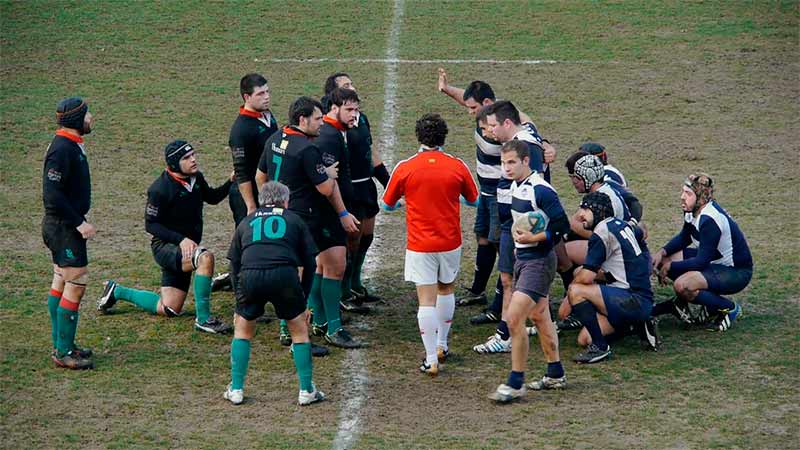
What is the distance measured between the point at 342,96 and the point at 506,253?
6.77 ft

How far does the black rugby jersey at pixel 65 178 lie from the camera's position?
33.9 ft

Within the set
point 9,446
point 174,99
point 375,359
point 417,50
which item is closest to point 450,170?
point 375,359

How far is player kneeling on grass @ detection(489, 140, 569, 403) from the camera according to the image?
9.78m

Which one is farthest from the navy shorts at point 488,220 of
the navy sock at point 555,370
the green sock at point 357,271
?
the navy sock at point 555,370

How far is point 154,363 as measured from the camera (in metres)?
10.6

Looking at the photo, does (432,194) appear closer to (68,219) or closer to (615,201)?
(615,201)

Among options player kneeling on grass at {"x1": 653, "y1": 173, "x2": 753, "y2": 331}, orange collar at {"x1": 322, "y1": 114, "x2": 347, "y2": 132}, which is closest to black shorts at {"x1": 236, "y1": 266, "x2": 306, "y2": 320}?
orange collar at {"x1": 322, "y1": 114, "x2": 347, "y2": 132}

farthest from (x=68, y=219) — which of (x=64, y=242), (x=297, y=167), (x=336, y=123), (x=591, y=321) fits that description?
(x=591, y=321)

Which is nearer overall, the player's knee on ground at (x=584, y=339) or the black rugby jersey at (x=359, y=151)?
the player's knee on ground at (x=584, y=339)

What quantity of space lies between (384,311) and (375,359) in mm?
1318

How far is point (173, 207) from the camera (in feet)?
37.7

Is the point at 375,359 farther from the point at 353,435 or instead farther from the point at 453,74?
the point at 453,74

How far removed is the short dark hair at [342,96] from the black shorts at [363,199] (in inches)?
39.2

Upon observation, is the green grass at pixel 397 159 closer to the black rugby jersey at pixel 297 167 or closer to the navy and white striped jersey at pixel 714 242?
the navy and white striped jersey at pixel 714 242
